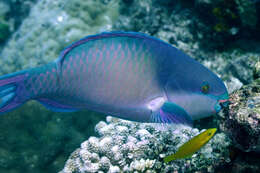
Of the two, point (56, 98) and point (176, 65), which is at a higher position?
point (176, 65)

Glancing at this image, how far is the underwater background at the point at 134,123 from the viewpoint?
230 centimetres

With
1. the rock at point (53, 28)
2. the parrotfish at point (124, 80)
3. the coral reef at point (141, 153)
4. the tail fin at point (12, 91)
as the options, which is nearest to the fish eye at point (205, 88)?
the parrotfish at point (124, 80)

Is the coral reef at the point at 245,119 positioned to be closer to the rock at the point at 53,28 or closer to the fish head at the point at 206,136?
the fish head at the point at 206,136

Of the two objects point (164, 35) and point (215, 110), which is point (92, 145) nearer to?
point (215, 110)

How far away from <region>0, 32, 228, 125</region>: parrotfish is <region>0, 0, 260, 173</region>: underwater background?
32 centimetres

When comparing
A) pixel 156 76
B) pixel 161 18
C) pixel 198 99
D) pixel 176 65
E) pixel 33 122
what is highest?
pixel 161 18

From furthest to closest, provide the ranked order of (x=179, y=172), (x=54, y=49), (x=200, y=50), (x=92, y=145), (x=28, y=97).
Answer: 1. (x=54, y=49)
2. (x=200, y=50)
3. (x=92, y=145)
4. (x=179, y=172)
5. (x=28, y=97)

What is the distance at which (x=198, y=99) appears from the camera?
1.89 meters

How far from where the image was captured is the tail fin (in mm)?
1771

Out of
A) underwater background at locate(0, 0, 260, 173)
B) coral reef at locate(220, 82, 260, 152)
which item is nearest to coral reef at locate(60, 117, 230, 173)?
underwater background at locate(0, 0, 260, 173)

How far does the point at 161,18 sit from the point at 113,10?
78.9 inches

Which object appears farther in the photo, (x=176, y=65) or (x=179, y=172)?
(x=179, y=172)

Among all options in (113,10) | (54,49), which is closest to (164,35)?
(113,10)

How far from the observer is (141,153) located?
2.71m
